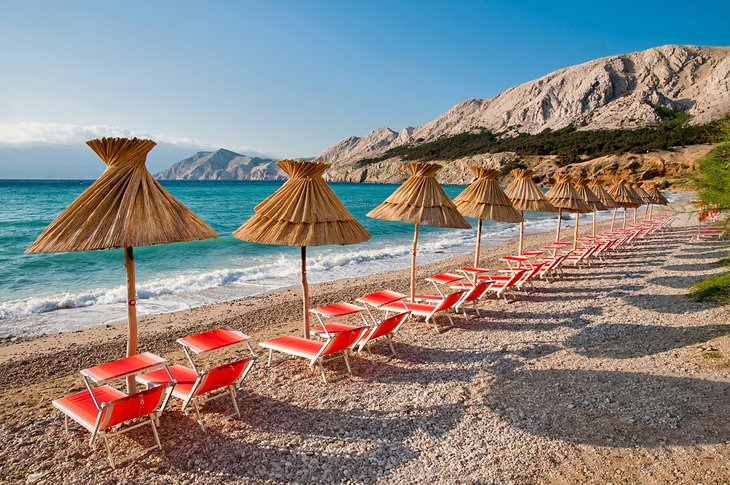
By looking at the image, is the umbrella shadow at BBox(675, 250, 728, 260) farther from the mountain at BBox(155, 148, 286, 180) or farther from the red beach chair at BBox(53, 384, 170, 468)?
the mountain at BBox(155, 148, 286, 180)

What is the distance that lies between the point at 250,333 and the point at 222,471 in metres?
4.27

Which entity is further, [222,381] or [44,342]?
[44,342]

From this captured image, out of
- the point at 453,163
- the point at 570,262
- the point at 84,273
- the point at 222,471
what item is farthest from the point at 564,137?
the point at 222,471

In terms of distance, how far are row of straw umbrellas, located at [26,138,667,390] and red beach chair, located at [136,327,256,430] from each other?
0.44 m

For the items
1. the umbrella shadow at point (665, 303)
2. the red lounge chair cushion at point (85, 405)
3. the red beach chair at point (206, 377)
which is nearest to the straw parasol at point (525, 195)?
the umbrella shadow at point (665, 303)

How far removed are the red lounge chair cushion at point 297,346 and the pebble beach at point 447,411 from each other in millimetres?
299

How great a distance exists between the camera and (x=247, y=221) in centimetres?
556

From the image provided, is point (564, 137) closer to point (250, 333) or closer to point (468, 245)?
point (468, 245)

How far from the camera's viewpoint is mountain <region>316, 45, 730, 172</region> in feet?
281

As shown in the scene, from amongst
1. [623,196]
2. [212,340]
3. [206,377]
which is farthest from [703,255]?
[206,377]

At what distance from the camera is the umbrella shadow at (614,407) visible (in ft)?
12.7

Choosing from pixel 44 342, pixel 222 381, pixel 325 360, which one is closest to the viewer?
pixel 222 381

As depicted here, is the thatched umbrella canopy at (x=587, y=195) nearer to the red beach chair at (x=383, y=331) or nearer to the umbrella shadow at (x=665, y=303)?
the umbrella shadow at (x=665, y=303)

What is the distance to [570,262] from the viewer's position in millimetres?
12586
